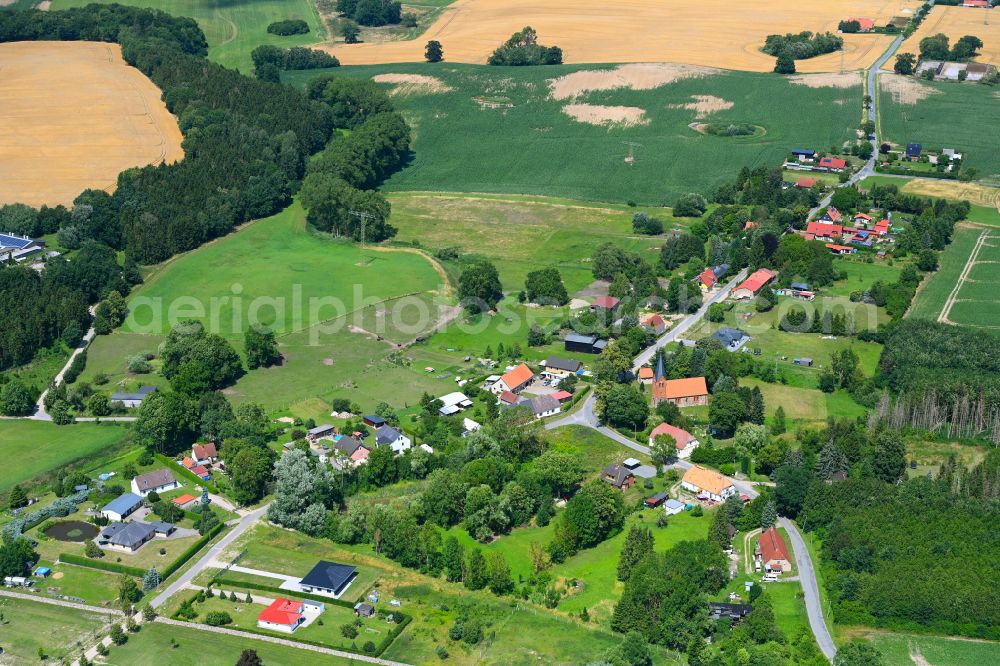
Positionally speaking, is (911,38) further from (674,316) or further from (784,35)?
(674,316)

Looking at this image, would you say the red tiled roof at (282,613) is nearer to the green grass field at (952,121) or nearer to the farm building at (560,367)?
the farm building at (560,367)

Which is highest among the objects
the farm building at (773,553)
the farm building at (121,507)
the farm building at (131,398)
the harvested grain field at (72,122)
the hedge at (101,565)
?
the harvested grain field at (72,122)

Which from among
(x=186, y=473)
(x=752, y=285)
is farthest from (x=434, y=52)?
(x=186, y=473)

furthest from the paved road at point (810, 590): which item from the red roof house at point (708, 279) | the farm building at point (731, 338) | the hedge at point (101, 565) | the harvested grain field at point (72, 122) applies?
the harvested grain field at point (72, 122)

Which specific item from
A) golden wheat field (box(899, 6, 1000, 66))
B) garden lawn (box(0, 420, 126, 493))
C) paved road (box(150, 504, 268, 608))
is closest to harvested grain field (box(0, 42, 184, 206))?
garden lawn (box(0, 420, 126, 493))

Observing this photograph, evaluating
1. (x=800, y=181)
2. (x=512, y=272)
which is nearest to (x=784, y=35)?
(x=800, y=181)

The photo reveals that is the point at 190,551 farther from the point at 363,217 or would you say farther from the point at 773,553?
the point at 363,217
